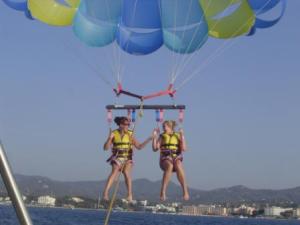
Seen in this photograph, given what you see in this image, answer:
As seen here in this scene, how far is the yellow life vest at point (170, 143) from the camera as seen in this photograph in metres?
8.37

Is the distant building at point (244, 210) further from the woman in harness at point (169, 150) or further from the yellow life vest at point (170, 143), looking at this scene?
the yellow life vest at point (170, 143)

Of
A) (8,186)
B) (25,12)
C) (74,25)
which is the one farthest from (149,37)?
(8,186)

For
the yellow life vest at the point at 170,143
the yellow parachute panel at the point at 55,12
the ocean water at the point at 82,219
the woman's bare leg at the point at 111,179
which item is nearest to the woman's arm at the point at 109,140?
the woman's bare leg at the point at 111,179

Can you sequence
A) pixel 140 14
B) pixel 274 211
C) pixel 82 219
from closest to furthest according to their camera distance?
1. pixel 140 14
2. pixel 82 219
3. pixel 274 211

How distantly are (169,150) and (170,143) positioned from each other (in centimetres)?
13

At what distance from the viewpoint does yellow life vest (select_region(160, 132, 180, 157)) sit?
837cm

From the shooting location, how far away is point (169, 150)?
845 cm

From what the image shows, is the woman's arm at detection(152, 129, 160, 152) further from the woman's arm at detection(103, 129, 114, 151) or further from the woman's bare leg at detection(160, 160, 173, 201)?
the woman's arm at detection(103, 129, 114, 151)

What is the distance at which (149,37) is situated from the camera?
9750mm

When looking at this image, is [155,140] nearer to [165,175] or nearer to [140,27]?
[165,175]

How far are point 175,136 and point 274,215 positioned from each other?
111 meters

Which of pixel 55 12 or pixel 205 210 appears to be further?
pixel 205 210

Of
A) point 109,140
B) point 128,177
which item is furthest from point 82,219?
point 109,140

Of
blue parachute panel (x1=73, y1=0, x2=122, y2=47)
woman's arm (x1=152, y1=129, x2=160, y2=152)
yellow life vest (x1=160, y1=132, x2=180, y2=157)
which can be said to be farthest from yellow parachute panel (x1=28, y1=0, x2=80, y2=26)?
yellow life vest (x1=160, y1=132, x2=180, y2=157)
